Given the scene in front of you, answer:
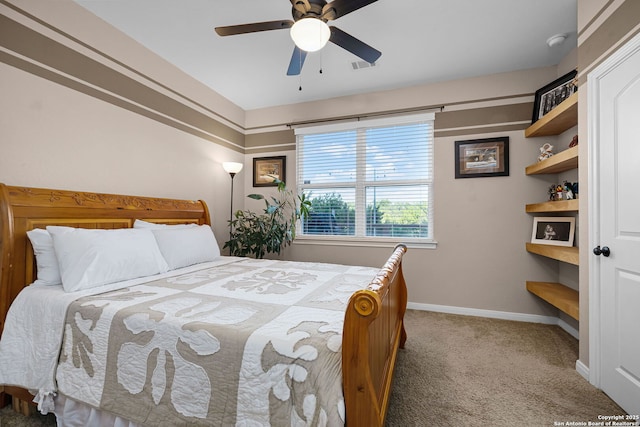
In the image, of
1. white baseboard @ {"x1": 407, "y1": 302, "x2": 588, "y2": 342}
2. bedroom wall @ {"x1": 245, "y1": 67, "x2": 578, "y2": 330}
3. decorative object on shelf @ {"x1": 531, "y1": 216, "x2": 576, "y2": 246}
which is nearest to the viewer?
decorative object on shelf @ {"x1": 531, "y1": 216, "x2": 576, "y2": 246}

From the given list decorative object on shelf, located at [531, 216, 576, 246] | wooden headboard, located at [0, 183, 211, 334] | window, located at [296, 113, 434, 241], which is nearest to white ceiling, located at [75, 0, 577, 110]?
window, located at [296, 113, 434, 241]

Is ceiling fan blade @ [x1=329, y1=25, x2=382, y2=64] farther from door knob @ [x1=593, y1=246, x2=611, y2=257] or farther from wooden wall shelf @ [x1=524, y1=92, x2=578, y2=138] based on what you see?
door knob @ [x1=593, y1=246, x2=611, y2=257]

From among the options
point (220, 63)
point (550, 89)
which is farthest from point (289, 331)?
point (550, 89)

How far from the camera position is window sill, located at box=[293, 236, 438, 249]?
3.37 meters

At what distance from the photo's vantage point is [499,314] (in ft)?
10.1

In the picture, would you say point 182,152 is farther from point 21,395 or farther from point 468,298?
point 468,298

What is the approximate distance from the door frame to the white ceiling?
807 mm

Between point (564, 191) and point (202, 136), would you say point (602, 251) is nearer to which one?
point (564, 191)

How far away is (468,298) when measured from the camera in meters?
3.21

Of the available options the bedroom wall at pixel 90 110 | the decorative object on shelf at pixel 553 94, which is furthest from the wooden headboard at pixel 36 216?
the decorative object on shelf at pixel 553 94

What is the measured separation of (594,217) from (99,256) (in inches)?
129

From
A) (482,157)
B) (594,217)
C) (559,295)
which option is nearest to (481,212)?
(482,157)

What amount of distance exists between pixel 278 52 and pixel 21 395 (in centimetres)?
322

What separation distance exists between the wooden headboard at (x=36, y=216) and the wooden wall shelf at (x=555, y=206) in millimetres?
3720
